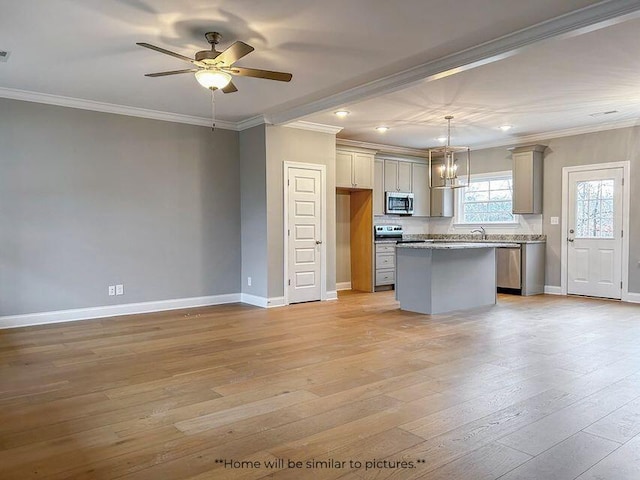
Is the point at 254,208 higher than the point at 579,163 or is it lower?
lower

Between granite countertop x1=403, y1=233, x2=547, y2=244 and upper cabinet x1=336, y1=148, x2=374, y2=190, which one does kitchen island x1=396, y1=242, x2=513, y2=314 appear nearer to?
granite countertop x1=403, y1=233, x2=547, y2=244

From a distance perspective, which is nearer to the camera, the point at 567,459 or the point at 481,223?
the point at 567,459

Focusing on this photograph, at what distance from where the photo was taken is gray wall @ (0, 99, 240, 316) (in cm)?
543

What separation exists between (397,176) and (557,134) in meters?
2.79

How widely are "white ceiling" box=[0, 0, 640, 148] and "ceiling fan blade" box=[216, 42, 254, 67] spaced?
26 cm

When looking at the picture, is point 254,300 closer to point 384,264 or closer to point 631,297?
point 384,264

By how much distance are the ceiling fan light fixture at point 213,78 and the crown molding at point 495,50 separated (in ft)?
6.02

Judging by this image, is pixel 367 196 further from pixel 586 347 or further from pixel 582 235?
pixel 586 347

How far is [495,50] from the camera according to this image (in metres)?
3.95

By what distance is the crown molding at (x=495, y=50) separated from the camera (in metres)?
3.25

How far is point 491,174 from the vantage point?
871cm

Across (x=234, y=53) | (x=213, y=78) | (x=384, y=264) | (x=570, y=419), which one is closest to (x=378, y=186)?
(x=384, y=264)

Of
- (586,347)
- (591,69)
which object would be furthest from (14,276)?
(591,69)

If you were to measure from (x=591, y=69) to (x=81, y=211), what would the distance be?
593 centimetres
